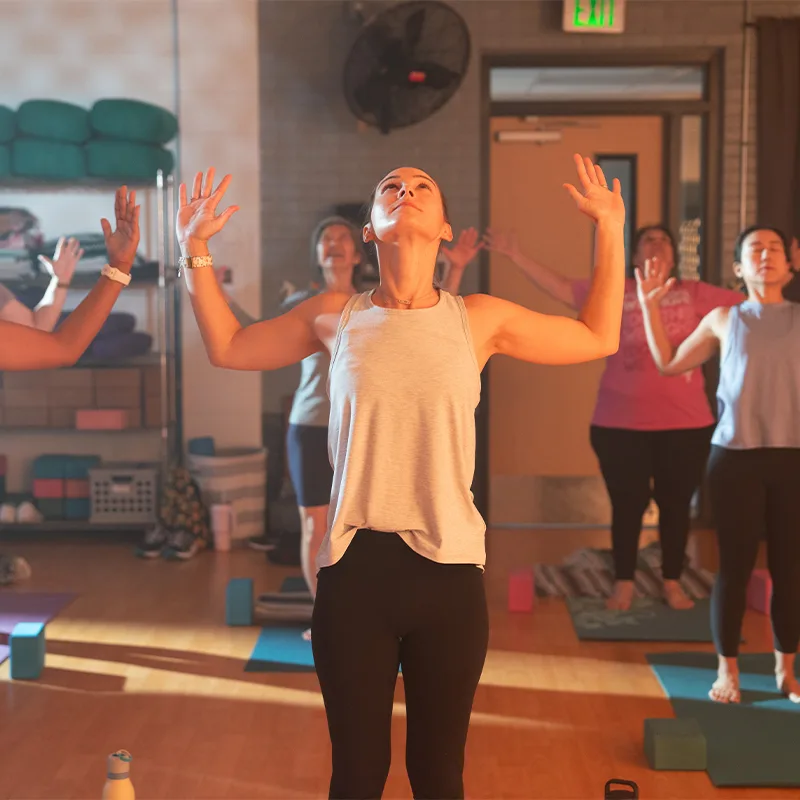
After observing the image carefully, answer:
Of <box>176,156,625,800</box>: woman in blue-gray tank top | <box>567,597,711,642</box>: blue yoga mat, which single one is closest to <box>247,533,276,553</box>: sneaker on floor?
<box>567,597,711,642</box>: blue yoga mat

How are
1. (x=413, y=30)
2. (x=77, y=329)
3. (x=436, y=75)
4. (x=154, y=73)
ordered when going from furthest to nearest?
1. (x=154, y=73)
2. (x=436, y=75)
3. (x=413, y=30)
4. (x=77, y=329)

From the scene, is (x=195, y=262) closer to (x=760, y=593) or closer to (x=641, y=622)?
(x=641, y=622)

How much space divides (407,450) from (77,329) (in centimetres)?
73

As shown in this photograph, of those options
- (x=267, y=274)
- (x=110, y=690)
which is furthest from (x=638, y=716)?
(x=267, y=274)

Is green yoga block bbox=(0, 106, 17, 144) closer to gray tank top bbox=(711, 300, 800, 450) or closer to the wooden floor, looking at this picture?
the wooden floor

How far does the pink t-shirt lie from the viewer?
397cm

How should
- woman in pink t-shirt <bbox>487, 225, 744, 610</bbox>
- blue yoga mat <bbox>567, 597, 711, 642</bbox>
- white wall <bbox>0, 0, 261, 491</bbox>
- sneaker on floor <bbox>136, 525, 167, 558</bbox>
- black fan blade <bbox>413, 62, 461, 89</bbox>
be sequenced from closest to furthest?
1. blue yoga mat <bbox>567, 597, 711, 642</bbox>
2. woman in pink t-shirt <bbox>487, 225, 744, 610</bbox>
3. black fan blade <bbox>413, 62, 461, 89</bbox>
4. sneaker on floor <bbox>136, 525, 167, 558</bbox>
5. white wall <bbox>0, 0, 261, 491</bbox>

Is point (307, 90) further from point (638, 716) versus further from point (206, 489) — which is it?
point (638, 716)

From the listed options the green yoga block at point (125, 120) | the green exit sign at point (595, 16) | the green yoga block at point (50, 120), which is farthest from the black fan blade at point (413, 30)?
the green yoga block at point (50, 120)

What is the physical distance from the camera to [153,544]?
205 inches

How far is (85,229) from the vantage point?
5.61 metres

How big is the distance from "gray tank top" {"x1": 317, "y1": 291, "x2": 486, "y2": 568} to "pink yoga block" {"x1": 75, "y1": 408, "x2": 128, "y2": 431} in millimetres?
3822

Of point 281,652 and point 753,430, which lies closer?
point 753,430

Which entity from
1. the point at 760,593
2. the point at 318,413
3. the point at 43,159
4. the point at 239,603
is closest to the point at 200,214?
the point at 318,413
